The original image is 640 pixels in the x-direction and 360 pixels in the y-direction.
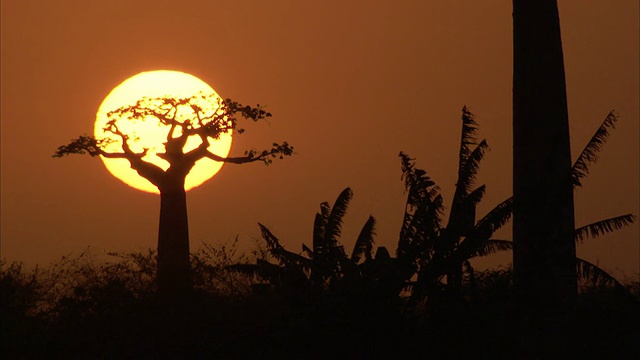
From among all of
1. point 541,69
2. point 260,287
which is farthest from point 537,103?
point 260,287

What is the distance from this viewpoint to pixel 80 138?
26156mm

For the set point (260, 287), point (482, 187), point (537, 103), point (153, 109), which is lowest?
point (260, 287)

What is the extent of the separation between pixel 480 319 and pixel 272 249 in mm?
4366

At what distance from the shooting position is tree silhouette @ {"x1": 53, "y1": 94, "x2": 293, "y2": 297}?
25688 mm

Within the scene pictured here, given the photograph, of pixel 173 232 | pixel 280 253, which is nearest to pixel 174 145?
pixel 173 232

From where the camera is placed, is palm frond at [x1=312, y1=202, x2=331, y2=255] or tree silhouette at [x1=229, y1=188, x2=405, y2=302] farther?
palm frond at [x1=312, y1=202, x2=331, y2=255]

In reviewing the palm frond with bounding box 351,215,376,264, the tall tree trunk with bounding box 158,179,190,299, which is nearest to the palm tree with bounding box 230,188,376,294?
the palm frond with bounding box 351,215,376,264

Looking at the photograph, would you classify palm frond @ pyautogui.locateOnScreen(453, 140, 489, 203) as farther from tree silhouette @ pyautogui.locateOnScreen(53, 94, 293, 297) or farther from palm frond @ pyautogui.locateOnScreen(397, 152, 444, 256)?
tree silhouette @ pyautogui.locateOnScreen(53, 94, 293, 297)

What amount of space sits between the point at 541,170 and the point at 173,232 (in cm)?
1005

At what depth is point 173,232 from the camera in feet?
84.2

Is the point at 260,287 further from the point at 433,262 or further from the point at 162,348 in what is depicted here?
the point at 433,262

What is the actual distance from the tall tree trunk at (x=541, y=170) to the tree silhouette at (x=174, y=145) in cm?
865

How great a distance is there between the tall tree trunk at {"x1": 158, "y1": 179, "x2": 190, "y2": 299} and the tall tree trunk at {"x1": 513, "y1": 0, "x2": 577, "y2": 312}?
899 cm

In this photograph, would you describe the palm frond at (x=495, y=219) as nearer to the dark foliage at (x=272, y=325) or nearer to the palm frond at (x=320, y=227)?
the dark foliage at (x=272, y=325)
